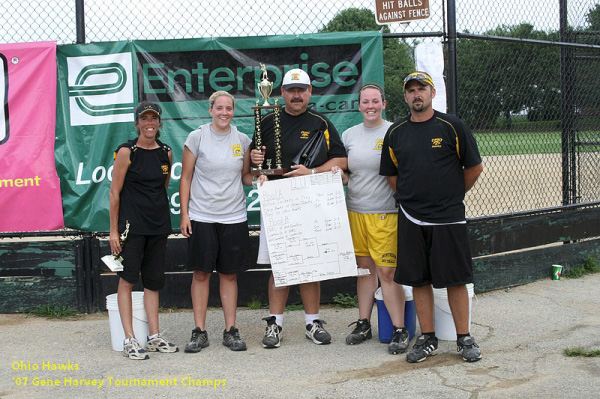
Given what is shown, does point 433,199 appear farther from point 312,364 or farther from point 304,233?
point 312,364

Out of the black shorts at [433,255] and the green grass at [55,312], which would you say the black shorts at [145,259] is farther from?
the black shorts at [433,255]

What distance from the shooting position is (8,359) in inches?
205

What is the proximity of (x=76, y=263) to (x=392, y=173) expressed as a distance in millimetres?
3290

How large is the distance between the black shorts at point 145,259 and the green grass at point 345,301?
1928mm

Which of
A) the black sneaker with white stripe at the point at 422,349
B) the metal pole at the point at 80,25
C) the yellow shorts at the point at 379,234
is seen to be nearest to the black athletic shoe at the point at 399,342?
the black sneaker with white stripe at the point at 422,349

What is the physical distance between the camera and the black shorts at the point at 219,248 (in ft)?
17.3

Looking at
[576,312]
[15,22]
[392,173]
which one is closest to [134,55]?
[15,22]

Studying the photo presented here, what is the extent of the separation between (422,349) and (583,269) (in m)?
3.63

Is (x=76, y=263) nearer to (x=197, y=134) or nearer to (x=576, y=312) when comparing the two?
(x=197, y=134)

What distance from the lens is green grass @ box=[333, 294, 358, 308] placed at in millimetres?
6586

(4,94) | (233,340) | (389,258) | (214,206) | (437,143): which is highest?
(4,94)

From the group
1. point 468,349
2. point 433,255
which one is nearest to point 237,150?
point 433,255

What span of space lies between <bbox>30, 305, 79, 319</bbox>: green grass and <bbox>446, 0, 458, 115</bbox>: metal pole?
4.11 meters

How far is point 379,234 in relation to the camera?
209 inches
